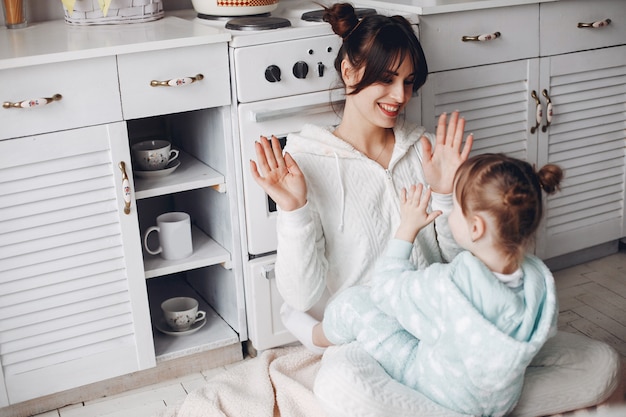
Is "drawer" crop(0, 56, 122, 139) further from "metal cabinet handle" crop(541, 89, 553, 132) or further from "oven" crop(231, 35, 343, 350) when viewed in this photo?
"metal cabinet handle" crop(541, 89, 553, 132)

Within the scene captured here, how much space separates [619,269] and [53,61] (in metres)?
1.91

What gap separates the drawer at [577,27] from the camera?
2.45 metres

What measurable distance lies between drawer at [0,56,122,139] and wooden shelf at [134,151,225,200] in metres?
0.22

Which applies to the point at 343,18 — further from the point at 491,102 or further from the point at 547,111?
the point at 547,111

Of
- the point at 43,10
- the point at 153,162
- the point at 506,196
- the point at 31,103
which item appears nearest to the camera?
the point at 506,196

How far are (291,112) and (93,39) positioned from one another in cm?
51

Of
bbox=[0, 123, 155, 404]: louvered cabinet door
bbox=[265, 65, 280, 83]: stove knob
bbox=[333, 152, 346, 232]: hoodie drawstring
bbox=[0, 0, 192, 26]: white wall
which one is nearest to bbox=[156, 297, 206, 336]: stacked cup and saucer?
bbox=[0, 123, 155, 404]: louvered cabinet door

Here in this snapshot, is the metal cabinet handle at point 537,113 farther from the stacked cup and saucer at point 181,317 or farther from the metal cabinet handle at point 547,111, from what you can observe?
the stacked cup and saucer at point 181,317

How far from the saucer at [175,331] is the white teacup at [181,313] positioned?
0.5 inches

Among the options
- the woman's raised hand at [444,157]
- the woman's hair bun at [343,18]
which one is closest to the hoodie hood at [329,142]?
the woman's raised hand at [444,157]

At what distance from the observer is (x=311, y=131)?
2.02 m

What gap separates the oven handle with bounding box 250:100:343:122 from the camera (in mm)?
2035

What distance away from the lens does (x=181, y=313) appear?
2.27m

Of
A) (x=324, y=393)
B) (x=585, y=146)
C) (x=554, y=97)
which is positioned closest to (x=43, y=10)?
(x=324, y=393)
